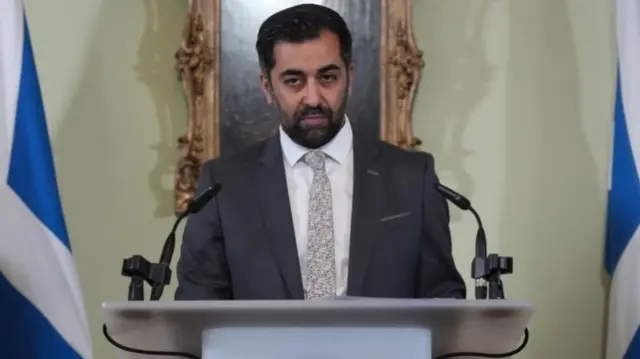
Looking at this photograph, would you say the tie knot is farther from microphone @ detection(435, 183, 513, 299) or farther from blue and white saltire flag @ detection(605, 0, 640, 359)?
blue and white saltire flag @ detection(605, 0, 640, 359)

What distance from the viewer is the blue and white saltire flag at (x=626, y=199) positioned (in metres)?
2.19

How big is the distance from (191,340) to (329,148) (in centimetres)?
79

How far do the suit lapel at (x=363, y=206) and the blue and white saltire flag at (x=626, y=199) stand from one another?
714mm

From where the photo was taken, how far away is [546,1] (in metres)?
2.51

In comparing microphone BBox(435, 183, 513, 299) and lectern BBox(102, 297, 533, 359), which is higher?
microphone BBox(435, 183, 513, 299)

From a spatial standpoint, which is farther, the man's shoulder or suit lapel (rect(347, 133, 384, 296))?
the man's shoulder

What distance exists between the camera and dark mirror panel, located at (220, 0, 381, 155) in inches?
95.6

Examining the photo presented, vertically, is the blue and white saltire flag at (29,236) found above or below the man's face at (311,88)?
below

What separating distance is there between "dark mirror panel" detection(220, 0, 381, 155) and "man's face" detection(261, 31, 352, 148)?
1.64 feet

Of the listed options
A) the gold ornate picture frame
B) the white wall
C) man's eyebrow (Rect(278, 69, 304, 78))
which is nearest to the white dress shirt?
man's eyebrow (Rect(278, 69, 304, 78))

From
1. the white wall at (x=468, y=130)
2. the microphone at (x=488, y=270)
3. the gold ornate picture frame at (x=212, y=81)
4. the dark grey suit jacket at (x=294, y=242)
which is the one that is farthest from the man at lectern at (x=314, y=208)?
the white wall at (x=468, y=130)

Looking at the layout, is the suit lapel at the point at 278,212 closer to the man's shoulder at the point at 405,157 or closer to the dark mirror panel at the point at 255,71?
the man's shoulder at the point at 405,157

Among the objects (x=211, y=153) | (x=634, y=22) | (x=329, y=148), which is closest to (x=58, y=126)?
(x=211, y=153)

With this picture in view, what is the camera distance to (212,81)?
7.97ft
